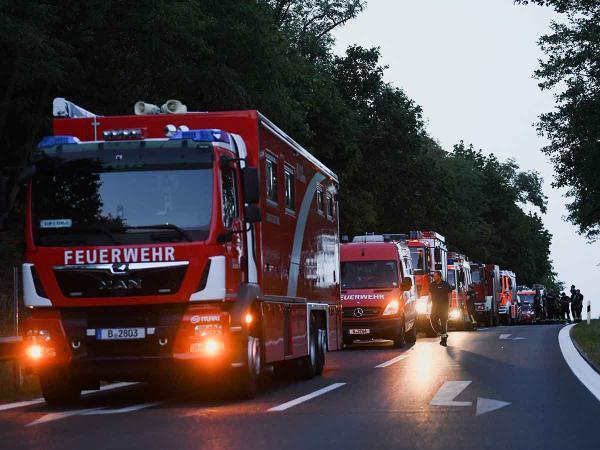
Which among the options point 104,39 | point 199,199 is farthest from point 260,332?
point 104,39

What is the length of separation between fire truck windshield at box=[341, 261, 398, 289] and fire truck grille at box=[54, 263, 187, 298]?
56.1 feet

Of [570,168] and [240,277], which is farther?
[570,168]

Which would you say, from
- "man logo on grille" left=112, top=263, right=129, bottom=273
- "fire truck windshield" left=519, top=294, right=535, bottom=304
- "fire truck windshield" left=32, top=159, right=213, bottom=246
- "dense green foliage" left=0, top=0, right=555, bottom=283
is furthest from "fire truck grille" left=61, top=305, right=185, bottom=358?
"fire truck windshield" left=519, top=294, right=535, bottom=304

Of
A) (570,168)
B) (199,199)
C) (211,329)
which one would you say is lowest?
(211,329)

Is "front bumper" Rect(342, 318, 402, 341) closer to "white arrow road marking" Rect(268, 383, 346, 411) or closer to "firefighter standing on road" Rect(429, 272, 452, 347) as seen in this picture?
"firefighter standing on road" Rect(429, 272, 452, 347)

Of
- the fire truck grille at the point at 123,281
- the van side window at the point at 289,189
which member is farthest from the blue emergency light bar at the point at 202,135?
the van side window at the point at 289,189

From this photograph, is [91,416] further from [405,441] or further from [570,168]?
[570,168]

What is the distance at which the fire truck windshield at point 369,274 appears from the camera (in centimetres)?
3098

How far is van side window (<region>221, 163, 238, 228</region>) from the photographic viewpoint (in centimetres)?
1443

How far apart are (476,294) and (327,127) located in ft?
51.7

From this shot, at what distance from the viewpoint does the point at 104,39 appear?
3212cm

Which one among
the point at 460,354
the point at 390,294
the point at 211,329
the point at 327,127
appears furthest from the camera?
the point at 327,127

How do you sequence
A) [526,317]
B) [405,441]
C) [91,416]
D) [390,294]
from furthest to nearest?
[526,317] < [390,294] < [91,416] < [405,441]

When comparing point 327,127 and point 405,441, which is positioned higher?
point 327,127
